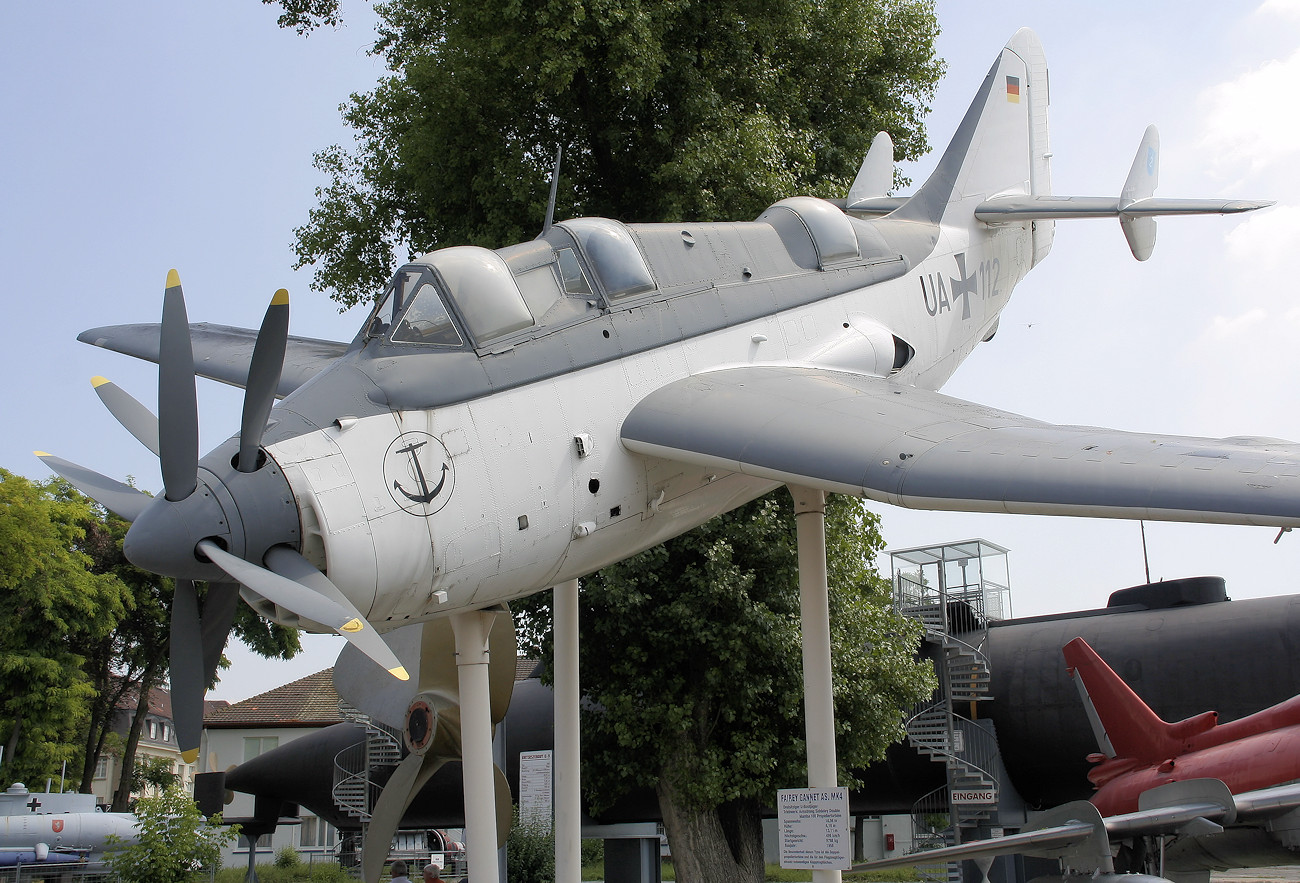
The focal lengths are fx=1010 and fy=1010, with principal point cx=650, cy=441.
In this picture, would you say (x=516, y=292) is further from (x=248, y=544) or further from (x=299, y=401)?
(x=248, y=544)

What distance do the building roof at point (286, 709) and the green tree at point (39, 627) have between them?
19419mm

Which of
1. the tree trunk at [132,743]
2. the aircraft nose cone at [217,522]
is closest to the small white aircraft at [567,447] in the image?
the aircraft nose cone at [217,522]

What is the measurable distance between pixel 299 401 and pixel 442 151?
11560 mm

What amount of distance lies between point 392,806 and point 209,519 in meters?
5.80

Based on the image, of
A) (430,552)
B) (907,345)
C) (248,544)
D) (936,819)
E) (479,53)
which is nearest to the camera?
(248,544)

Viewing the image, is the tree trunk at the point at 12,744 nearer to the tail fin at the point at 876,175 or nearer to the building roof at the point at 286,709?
the building roof at the point at 286,709

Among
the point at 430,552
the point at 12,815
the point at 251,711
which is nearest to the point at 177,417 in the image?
the point at 430,552

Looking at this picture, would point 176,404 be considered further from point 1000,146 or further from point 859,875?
point 859,875

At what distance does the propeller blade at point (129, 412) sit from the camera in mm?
6914

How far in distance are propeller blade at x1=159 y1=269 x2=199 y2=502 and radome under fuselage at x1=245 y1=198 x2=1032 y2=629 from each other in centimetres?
49

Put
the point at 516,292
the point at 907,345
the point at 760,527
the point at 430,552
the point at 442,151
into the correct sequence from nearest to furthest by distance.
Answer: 1. the point at 430,552
2. the point at 516,292
3. the point at 907,345
4. the point at 760,527
5. the point at 442,151

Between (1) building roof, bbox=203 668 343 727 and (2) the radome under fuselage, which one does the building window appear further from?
(2) the radome under fuselage

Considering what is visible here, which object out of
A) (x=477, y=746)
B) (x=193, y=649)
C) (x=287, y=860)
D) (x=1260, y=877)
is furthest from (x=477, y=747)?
(x=287, y=860)

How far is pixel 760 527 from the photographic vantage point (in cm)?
1498
